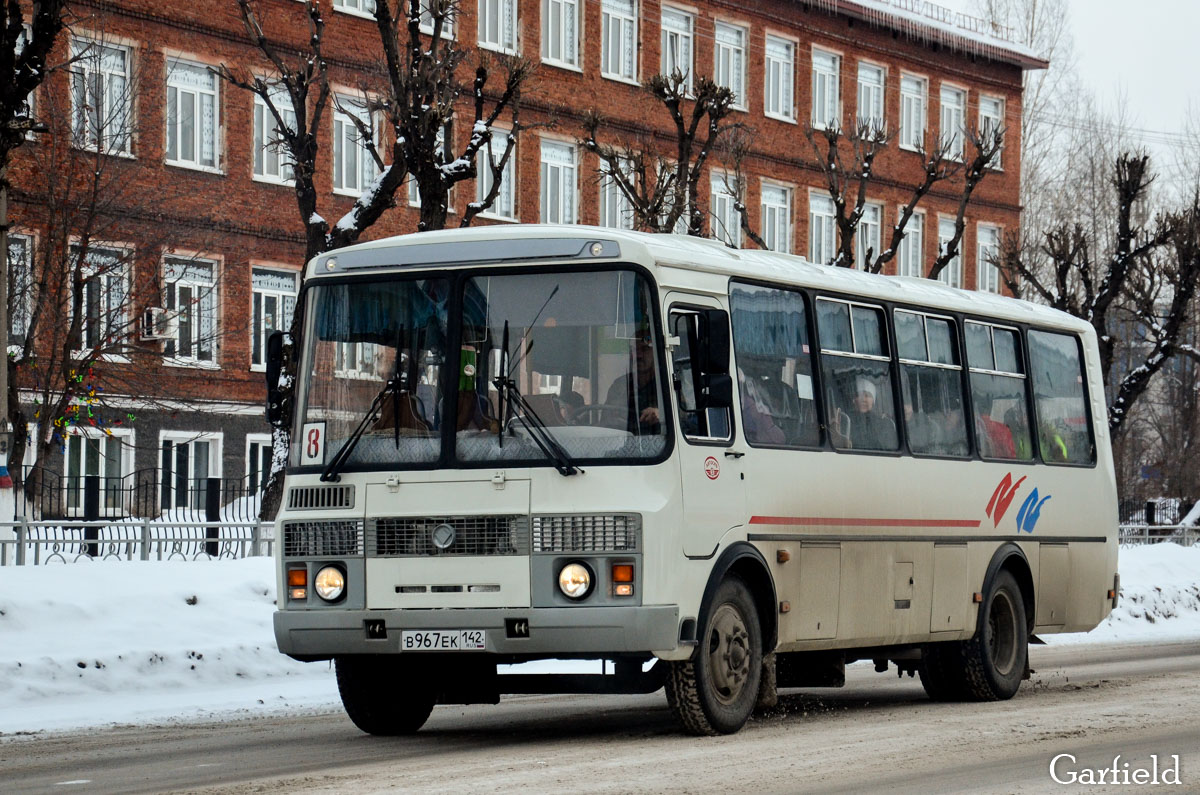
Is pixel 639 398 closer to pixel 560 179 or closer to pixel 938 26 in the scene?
pixel 560 179

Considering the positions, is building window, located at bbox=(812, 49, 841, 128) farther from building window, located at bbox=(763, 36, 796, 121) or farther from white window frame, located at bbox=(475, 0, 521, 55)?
white window frame, located at bbox=(475, 0, 521, 55)

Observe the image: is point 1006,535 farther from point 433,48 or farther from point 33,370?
point 33,370

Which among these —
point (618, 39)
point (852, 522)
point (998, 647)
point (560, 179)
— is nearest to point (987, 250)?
point (618, 39)

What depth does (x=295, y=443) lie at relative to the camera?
1220 centimetres

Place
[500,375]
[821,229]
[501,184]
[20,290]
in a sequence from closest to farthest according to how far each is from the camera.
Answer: [500,375], [20,290], [501,184], [821,229]

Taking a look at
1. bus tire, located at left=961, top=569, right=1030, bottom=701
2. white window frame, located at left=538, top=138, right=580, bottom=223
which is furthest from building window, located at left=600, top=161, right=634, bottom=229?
bus tire, located at left=961, top=569, right=1030, bottom=701

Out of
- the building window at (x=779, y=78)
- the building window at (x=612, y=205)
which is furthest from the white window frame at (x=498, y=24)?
the building window at (x=779, y=78)

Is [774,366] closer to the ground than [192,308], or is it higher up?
closer to the ground

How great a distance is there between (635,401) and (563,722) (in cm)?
300

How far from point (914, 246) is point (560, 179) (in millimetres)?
12972

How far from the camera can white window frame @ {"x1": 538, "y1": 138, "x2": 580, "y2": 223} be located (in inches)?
1746

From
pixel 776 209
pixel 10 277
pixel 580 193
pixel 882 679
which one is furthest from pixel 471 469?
pixel 776 209

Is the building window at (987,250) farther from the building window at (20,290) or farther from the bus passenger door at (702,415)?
the bus passenger door at (702,415)

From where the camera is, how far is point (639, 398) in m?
11.5
